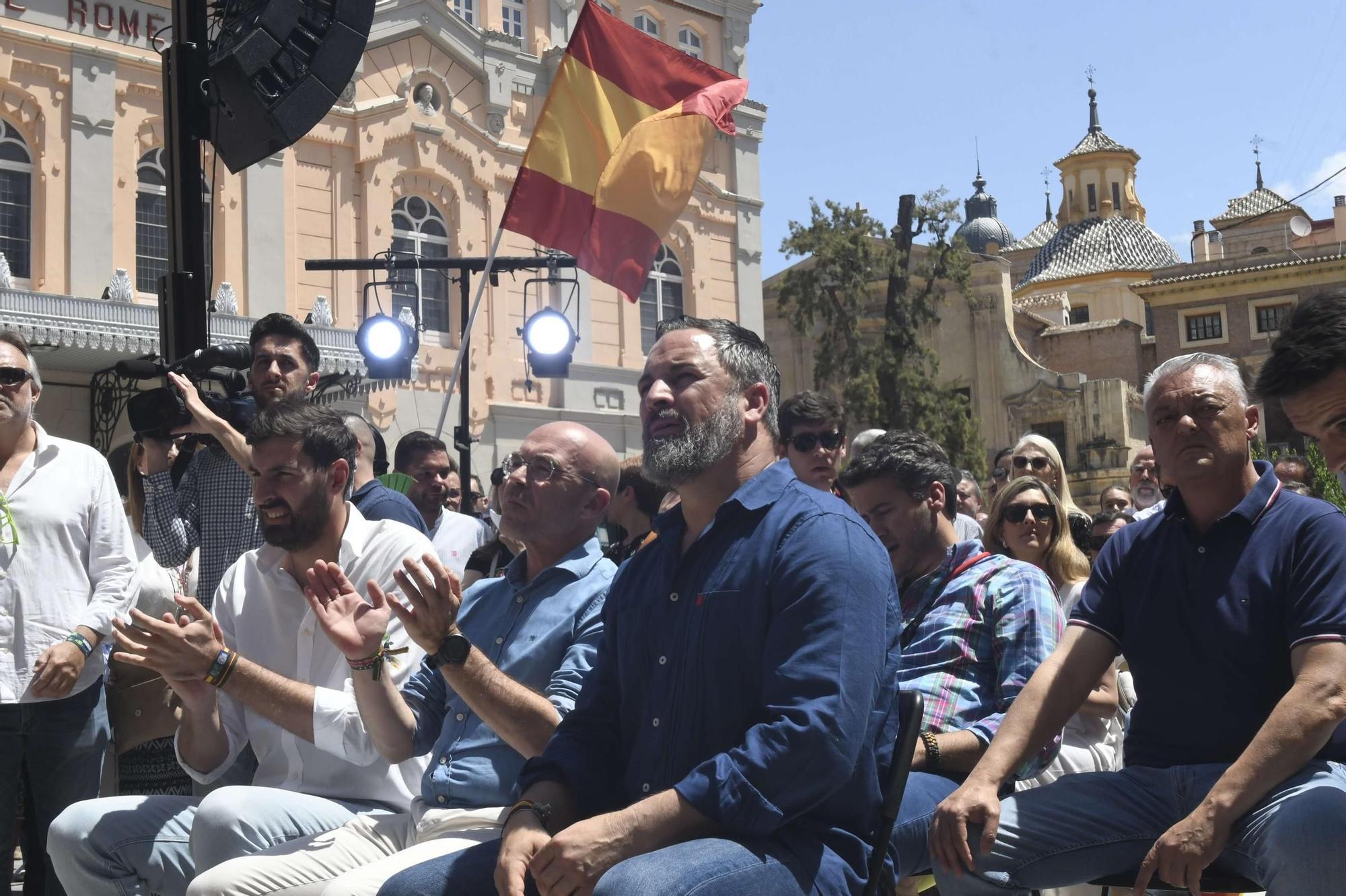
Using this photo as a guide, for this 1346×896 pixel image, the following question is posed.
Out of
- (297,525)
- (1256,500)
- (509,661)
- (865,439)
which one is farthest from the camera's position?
(865,439)

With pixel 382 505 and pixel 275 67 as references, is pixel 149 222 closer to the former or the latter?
pixel 382 505

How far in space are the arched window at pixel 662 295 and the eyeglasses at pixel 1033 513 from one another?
1807 cm

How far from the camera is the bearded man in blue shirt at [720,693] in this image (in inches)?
116

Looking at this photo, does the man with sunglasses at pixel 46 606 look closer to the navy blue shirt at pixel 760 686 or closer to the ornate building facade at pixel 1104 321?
the navy blue shirt at pixel 760 686

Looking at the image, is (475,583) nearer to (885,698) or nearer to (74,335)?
Result: (885,698)

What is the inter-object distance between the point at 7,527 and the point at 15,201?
1441cm

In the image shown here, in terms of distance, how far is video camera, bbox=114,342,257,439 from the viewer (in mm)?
4859

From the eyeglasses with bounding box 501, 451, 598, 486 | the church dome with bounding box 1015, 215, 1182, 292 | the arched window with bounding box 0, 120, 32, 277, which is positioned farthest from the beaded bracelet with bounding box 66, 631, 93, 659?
the church dome with bounding box 1015, 215, 1182, 292

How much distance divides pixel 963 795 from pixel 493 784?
4.23 feet

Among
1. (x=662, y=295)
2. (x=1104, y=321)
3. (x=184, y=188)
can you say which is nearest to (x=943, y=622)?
(x=184, y=188)

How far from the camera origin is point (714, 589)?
3.26m

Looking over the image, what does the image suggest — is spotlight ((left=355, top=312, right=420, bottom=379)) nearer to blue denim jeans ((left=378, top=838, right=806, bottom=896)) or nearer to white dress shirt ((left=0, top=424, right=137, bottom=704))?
white dress shirt ((left=0, top=424, right=137, bottom=704))

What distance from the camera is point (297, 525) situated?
4.38m

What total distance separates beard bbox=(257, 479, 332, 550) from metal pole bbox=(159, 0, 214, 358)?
932 mm
